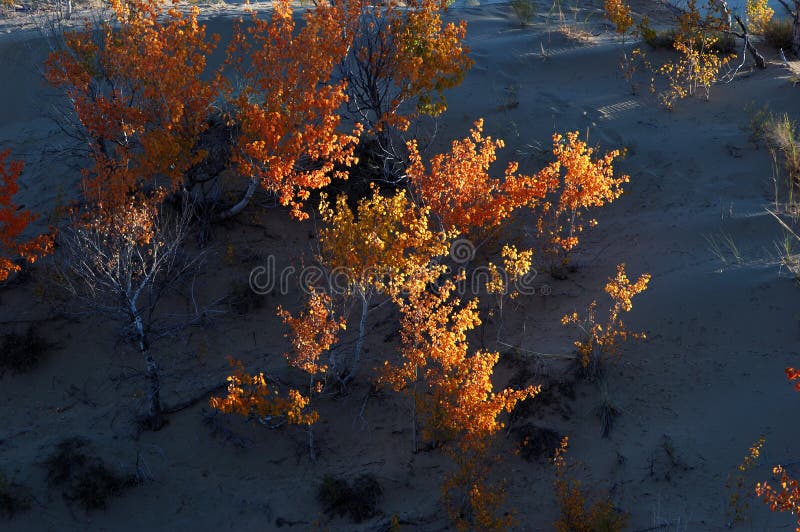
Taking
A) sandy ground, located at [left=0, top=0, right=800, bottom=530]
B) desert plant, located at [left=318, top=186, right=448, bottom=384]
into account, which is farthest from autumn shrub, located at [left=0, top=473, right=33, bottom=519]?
desert plant, located at [left=318, top=186, right=448, bottom=384]

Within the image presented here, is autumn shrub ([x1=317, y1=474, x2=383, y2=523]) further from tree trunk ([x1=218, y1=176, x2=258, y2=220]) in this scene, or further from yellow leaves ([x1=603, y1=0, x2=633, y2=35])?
yellow leaves ([x1=603, y1=0, x2=633, y2=35])

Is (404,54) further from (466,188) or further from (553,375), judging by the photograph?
(553,375)

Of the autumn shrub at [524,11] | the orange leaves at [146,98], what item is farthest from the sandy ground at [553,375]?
the autumn shrub at [524,11]

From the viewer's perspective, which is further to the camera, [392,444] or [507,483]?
[392,444]

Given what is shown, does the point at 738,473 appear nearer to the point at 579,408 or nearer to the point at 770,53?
the point at 579,408

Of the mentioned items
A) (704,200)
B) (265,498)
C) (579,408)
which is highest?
(704,200)

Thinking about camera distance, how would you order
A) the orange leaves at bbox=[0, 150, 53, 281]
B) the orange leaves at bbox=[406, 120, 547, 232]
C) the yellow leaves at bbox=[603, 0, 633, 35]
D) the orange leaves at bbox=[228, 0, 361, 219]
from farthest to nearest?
the yellow leaves at bbox=[603, 0, 633, 35] → the orange leaves at bbox=[228, 0, 361, 219] → the orange leaves at bbox=[0, 150, 53, 281] → the orange leaves at bbox=[406, 120, 547, 232]

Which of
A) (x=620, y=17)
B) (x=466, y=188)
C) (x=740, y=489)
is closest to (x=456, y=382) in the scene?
(x=740, y=489)

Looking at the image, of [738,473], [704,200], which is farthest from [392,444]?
[704,200]
